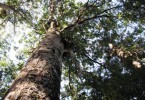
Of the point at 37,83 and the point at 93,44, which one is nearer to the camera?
the point at 37,83

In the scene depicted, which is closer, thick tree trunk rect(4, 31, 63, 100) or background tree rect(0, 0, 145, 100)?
thick tree trunk rect(4, 31, 63, 100)

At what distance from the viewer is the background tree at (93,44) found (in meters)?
7.69

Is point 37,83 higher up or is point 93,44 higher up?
point 93,44

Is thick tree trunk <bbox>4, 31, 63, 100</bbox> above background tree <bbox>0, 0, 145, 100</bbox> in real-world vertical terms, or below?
below

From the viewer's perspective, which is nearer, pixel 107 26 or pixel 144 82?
pixel 144 82

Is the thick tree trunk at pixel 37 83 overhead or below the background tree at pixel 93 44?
below

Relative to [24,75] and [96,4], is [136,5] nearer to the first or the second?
[96,4]

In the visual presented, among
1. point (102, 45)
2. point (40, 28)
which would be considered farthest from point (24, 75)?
point (102, 45)

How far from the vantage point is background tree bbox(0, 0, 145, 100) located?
7691 millimetres

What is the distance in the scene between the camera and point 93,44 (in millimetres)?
11820

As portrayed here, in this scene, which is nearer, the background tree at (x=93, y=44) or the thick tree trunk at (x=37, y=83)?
the thick tree trunk at (x=37, y=83)

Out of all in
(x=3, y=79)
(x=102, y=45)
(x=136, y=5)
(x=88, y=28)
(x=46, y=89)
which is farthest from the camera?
(x=102, y=45)

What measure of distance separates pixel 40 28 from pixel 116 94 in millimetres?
5898

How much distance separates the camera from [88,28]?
11594 millimetres
